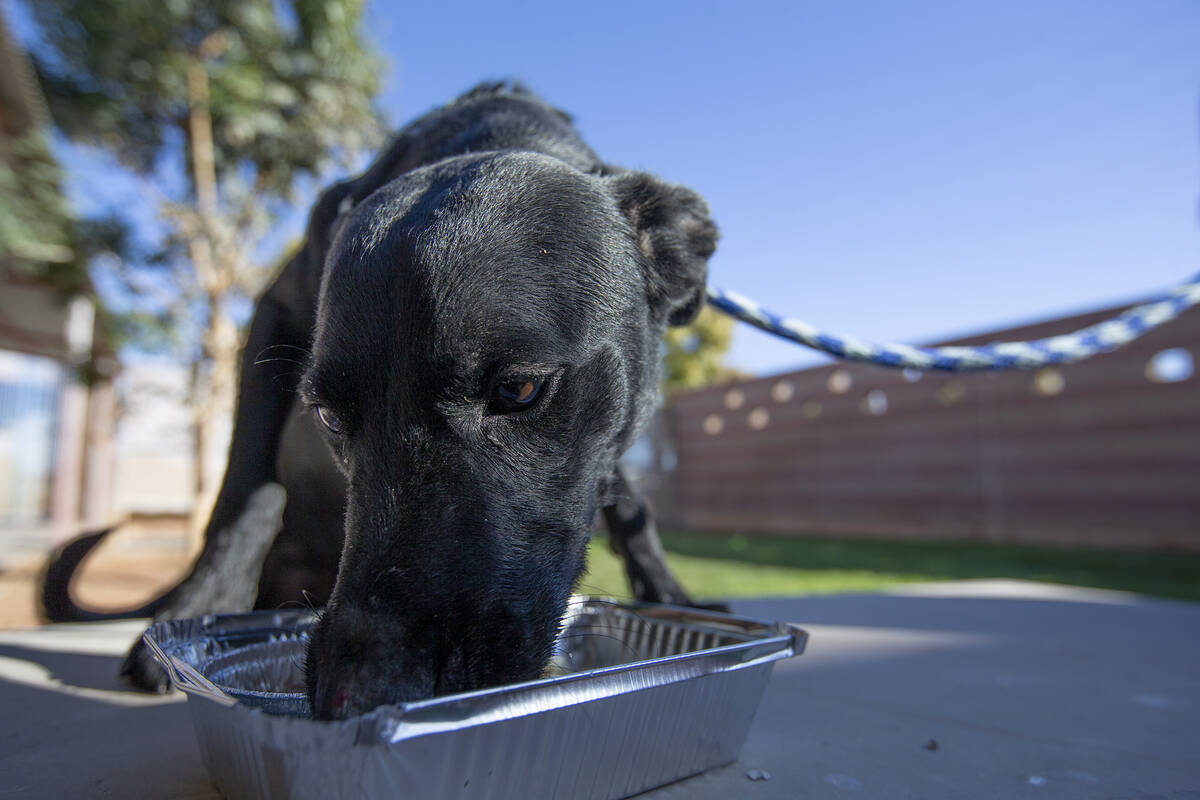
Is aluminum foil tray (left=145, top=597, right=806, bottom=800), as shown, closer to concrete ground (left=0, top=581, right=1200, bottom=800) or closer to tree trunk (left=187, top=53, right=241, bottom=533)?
concrete ground (left=0, top=581, right=1200, bottom=800)

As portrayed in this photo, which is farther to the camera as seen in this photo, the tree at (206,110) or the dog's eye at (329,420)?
the tree at (206,110)

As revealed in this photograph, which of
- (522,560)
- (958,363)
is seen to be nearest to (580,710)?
(522,560)

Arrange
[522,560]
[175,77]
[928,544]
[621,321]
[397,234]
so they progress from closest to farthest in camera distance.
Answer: [522,560] < [397,234] < [621,321] < [175,77] < [928,544]

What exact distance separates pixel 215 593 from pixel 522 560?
3.15ft

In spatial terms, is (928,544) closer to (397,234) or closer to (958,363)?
(958,363)

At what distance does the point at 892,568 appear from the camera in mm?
7270

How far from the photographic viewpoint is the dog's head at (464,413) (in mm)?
921

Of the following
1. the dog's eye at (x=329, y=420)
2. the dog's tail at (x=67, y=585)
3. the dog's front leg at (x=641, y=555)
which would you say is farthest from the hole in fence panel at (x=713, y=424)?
the dog's eye at (x=329, y=420)

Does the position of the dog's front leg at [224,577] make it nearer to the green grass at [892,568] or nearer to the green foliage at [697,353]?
the green grass at [892,568]

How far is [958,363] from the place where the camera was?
2.35 m

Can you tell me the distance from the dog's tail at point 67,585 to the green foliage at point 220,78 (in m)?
7.84

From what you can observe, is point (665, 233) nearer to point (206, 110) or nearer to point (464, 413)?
point (464, 413)

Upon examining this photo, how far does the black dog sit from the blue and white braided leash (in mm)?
401

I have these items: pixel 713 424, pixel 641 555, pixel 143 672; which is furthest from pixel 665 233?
pixel 713 424
